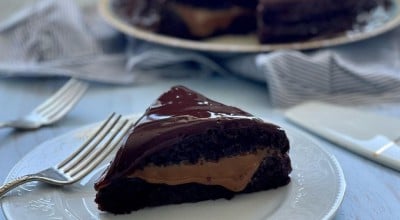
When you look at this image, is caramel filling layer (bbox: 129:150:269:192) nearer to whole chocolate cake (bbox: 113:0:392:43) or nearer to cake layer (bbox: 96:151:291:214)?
cake layer (bbox: 96:151:291:214)

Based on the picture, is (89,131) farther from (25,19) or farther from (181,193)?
(25,19)

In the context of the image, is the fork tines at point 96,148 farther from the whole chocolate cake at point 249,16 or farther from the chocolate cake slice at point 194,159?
the whole chocolate cake at point 249,16

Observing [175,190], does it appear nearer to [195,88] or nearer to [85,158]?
[85,158]

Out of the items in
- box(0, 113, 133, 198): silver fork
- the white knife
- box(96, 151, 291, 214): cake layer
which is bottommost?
the white knife

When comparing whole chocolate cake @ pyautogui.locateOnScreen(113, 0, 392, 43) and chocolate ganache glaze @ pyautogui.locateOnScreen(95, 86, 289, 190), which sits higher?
whole chocolate cake @ pyautogui.locateOnScreen(113, 0, 392, 43)

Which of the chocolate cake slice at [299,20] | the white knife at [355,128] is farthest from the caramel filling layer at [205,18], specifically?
the white knife at [355,128]

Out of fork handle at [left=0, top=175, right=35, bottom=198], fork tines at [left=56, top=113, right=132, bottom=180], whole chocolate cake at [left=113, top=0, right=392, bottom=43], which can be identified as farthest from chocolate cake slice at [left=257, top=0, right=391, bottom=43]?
fork handle at [left=0, top=175, right=35, bottom=198]

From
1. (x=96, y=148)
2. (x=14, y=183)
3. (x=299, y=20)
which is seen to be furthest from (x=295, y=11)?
(x=14, y=183)
